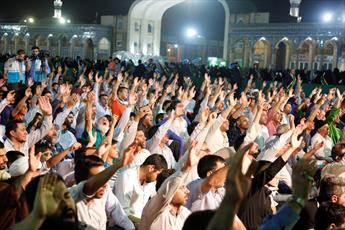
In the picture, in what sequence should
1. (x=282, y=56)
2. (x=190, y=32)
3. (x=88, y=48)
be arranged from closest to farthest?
(x=282, y=56), (x=88, y=48), (x=190, y=32)

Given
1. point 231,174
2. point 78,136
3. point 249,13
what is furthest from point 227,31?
point 231,174

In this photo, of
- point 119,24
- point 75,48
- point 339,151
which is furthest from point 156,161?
point 75,48

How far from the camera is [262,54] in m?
39.1

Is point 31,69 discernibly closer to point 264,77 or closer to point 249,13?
point 264,77

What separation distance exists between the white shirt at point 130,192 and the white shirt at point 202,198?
0.59 meters

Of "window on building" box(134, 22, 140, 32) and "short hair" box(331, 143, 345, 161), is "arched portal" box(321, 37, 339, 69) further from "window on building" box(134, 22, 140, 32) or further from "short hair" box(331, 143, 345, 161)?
"short hair" box(331, 143, 345, 161)

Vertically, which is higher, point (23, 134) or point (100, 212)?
Answer: point (23, 134)

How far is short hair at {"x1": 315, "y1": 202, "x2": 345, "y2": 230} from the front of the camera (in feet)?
13.2

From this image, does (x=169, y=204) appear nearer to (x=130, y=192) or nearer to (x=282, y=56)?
(x=130, y=192)

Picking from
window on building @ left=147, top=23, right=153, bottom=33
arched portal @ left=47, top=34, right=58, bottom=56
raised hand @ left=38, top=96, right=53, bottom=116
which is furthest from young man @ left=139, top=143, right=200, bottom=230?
arched portal @ left=47, top=34, right=58, bottom=56

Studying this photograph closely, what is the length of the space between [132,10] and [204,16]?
1429 cm

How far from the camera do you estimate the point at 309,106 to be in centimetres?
1259

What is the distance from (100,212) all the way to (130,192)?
3.04 feet

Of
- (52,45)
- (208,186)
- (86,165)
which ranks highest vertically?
(52,45)
